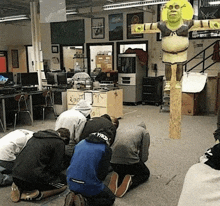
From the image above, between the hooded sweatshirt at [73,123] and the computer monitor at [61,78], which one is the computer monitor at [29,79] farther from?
the hooded sweatshirt at [73,123]

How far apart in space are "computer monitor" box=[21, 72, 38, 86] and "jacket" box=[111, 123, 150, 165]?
4.26 metres

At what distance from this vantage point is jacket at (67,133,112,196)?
2.78m

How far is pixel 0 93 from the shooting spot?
636 cm


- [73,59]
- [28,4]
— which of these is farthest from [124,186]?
[73,59]

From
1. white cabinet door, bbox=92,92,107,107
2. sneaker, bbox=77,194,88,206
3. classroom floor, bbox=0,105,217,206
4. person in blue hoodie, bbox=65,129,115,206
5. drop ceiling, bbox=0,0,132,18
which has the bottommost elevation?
classroom floor, bbox=0,105,217,206

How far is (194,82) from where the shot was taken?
25.3 feet

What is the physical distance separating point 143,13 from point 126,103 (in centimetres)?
317

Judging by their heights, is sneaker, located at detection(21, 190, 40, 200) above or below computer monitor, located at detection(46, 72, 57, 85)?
below

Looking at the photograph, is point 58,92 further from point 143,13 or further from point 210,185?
point 210,185

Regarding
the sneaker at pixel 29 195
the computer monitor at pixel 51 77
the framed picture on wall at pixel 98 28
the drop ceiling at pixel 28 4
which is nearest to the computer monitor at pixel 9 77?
the computer monitor at pixel 51 77

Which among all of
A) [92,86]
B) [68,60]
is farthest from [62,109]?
[68,60]

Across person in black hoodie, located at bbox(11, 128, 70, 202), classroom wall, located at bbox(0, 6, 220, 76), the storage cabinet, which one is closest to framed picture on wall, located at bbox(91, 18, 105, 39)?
classroom wall, located at bbox(0, 6, 220, 76)

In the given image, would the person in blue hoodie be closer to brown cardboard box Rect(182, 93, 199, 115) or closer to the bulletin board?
brown cardboard box Rect(182, 93, 199, 115)

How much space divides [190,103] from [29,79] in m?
4.38
